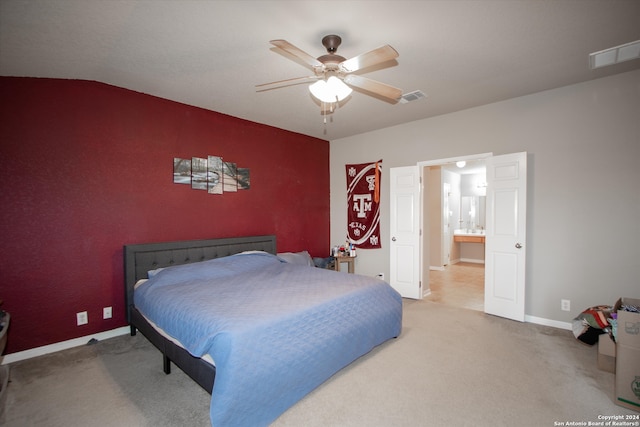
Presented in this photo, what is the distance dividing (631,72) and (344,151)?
369 cm

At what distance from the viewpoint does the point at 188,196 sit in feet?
11.8

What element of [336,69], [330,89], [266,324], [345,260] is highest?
[336,69]

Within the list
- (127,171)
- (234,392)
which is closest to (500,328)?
(234,392)

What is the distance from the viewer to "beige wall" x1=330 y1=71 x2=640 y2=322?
2.90m

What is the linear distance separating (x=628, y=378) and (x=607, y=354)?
0.48 m

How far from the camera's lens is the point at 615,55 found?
2.53 metres

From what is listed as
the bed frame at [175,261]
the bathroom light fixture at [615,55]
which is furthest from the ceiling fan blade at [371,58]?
the bed frame at [175,261]

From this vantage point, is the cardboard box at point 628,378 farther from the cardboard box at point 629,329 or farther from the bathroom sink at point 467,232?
the bathroom sink at point 467,232

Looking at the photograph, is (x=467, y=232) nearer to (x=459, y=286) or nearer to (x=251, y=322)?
(x=459, y=286)

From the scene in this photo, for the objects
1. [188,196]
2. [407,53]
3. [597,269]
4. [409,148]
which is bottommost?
[597,269]

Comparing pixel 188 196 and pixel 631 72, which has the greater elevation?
pixel 631 72

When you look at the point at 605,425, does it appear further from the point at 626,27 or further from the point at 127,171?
the point at 127,171

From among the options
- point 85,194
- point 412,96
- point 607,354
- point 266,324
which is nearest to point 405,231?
point 412,96

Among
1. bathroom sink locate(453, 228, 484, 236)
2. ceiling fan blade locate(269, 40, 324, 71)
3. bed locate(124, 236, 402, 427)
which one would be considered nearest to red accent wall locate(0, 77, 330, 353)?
bed locate(124, 236, 402, 427)
